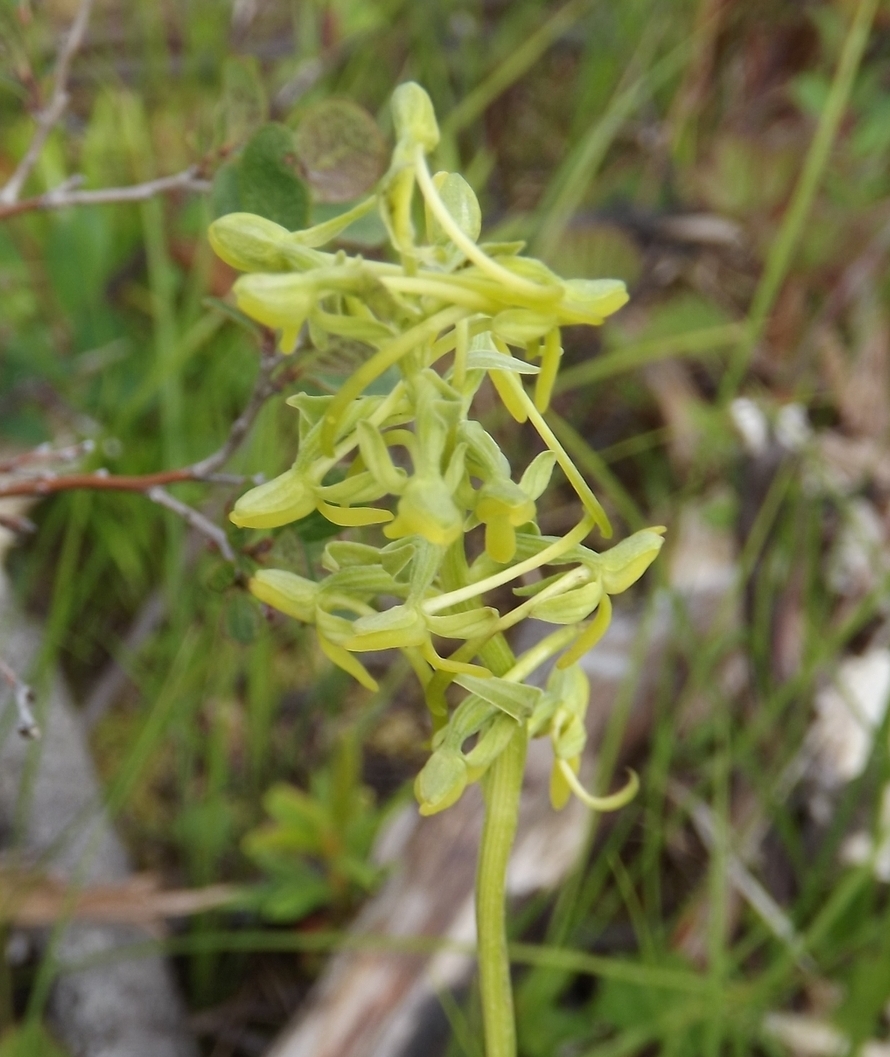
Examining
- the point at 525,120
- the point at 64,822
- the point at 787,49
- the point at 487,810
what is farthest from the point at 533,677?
the point at 787,49

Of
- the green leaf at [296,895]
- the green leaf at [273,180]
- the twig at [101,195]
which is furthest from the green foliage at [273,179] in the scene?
the green leaf at [296,895]

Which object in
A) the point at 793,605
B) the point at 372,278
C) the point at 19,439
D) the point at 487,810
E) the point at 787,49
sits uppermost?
the point at 372,278

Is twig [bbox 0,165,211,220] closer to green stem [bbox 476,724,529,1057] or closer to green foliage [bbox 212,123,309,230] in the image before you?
green foliage [bbox 212,123,309,230]

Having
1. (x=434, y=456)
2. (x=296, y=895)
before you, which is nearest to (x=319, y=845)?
(x=296, y=895)

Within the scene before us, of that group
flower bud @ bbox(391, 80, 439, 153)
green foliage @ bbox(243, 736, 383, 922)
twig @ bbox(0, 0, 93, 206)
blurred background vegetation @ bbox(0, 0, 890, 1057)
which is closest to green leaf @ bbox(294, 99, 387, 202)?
blurred background vegetation @ bbox(0, 0, 890, 1057)

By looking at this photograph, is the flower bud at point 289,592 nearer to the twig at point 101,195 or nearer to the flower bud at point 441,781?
the flower bud at point 441,781

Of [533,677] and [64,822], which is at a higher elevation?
[533,677]

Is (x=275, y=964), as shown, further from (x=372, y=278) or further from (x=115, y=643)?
(x=372, y=278)
